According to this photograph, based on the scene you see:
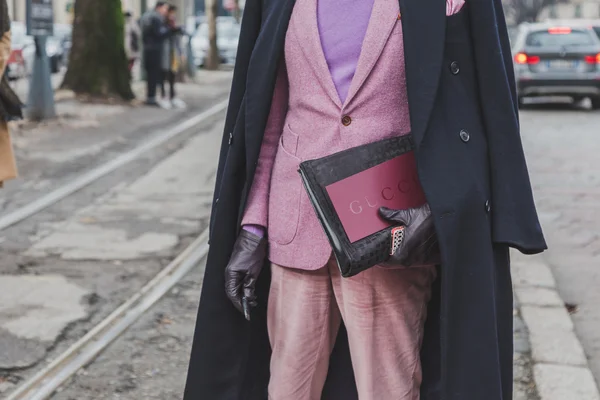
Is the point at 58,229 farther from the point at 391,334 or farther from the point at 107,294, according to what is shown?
the point at 391,334

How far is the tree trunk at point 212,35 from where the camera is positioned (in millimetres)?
27375

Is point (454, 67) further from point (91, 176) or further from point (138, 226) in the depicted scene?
point (91, 176)

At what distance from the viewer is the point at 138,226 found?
23.4ft

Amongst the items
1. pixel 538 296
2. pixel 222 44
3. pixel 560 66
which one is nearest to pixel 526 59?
pixel 560 66

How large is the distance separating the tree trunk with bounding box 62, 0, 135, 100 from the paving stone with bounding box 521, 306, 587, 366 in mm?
12077

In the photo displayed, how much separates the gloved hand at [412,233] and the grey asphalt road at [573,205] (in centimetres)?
246

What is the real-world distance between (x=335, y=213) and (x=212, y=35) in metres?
26.4

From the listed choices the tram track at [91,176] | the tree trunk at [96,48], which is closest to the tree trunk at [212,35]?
the tree trunk at [96,48]

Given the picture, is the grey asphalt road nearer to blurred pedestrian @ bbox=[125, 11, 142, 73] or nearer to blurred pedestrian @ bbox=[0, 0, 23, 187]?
blurred pedestrian @ bbox=[0, 0, 23, 187]

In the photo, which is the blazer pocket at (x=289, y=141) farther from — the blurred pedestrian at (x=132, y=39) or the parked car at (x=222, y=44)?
the parked car at (x=222, y=44)

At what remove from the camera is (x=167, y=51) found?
622 inches

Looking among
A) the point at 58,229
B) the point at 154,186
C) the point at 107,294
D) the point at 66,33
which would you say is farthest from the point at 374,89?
the point at 66,33

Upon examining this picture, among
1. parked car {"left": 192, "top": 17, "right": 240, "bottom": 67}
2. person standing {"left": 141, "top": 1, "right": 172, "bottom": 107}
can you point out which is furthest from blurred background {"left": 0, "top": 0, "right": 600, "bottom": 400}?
parked car {"left": 192, "top": 17, "right": 240, "bottom": 67}

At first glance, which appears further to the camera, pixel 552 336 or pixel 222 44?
pixel 222 44
